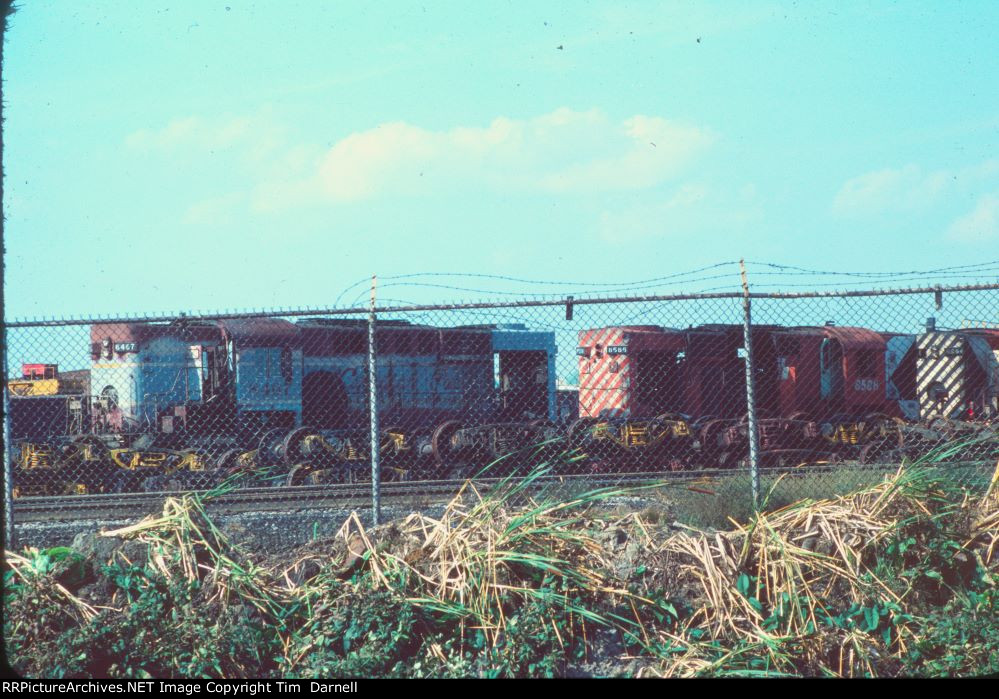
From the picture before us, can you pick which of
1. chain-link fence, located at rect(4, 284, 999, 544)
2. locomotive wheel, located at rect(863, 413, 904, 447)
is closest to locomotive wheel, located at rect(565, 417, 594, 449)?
chain-link fence, located at rect(4, 284, 999, 544)

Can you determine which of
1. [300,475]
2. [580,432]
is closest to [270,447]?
[300,475]

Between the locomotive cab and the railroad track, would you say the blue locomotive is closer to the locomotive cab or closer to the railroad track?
the locomotive cab

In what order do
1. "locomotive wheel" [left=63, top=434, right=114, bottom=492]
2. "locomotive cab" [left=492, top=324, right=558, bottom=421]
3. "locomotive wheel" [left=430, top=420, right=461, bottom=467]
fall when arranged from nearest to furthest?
1. "locomotive wheel" [left=63, top=434, right=114, bottom=492]
2. "locomotive wheel" [left=430, top=420, right=461, bottom=467]
3. "locomotive cab" [left=492, top=324, right=558, bottom=421]

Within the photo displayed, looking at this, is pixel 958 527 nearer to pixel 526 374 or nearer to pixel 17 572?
pixel 17 572

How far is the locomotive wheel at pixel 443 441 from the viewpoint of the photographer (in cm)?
1384

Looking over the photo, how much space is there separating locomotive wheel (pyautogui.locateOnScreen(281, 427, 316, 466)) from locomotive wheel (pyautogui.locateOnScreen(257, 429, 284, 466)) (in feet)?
0.58

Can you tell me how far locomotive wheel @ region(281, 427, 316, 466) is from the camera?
1345cm

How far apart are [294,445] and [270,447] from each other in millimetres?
487

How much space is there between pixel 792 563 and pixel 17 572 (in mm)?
4451

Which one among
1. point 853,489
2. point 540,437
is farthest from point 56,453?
point 853,489

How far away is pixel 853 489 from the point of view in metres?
6.40

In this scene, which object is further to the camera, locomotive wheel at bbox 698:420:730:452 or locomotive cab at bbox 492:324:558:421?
locomotive cab at bbox 492:324:558:421

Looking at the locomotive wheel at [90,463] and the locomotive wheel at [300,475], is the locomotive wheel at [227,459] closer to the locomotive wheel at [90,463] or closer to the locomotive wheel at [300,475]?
the locomotive wheel at [300,475]

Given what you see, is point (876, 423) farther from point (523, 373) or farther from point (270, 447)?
point (270, 447)
